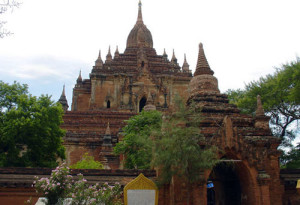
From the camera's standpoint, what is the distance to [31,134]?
18547 mm

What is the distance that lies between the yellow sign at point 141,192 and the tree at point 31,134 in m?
9.26

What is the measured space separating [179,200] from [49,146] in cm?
1107

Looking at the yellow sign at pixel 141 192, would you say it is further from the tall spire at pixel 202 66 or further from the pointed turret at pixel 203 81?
the tall spire at pixel 202 66

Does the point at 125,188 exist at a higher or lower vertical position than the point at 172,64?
lower

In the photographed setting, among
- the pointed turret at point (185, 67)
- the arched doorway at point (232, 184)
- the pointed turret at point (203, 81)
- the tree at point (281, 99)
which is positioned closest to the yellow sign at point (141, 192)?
the arched doorway at point (232, 184)

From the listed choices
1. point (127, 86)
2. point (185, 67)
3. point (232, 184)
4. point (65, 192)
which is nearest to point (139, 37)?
point (185, 67)

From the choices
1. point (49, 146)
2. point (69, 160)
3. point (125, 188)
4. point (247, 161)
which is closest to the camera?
point (125, 188)

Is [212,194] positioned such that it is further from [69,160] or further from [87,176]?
[69,160]

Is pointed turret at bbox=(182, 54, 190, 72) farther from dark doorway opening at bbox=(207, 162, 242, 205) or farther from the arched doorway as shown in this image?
dark doorway opening at bbox=(207, 162, 242, 205)

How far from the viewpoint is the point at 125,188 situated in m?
10.8

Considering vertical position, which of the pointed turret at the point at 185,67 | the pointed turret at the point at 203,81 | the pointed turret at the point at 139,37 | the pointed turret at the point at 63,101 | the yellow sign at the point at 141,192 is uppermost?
the pointed turret at the point at 139,37

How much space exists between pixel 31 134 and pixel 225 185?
39.4 ft

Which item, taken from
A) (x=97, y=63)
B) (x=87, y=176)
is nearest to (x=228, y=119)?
(x=87, y=176)

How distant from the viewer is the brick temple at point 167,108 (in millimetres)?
11602
